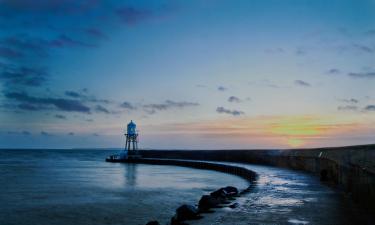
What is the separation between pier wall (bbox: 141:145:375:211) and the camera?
9.46 m

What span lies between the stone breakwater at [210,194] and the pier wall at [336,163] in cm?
307

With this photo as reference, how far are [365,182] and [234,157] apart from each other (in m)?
37.0

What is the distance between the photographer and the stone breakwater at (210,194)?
1022 cm

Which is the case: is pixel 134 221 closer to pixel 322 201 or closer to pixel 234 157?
pixel 322 201

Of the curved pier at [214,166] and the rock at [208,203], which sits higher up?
the curved pier at [214,166]

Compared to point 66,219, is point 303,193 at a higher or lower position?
higher

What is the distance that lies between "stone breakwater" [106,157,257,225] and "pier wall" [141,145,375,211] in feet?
10.1

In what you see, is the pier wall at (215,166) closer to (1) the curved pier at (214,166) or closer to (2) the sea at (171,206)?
(1) the curved pier at (214,166)

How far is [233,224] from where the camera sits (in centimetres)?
844

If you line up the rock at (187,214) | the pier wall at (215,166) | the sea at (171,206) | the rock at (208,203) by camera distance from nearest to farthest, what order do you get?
1. the sea at (171,206)
2. the rock at (187,214)
3. the rock at (208,203)
4. the pier wall at (215,166)

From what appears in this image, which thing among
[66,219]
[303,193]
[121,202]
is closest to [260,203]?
→ [303,193]

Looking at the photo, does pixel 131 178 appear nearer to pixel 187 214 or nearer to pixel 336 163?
pixel 336 163

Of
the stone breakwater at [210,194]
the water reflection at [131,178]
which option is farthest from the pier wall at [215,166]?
the water reflection at [131,178]

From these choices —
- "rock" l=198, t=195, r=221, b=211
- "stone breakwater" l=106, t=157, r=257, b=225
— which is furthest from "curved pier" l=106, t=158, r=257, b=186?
"rock" l=198, t=195, r=221, b=211
